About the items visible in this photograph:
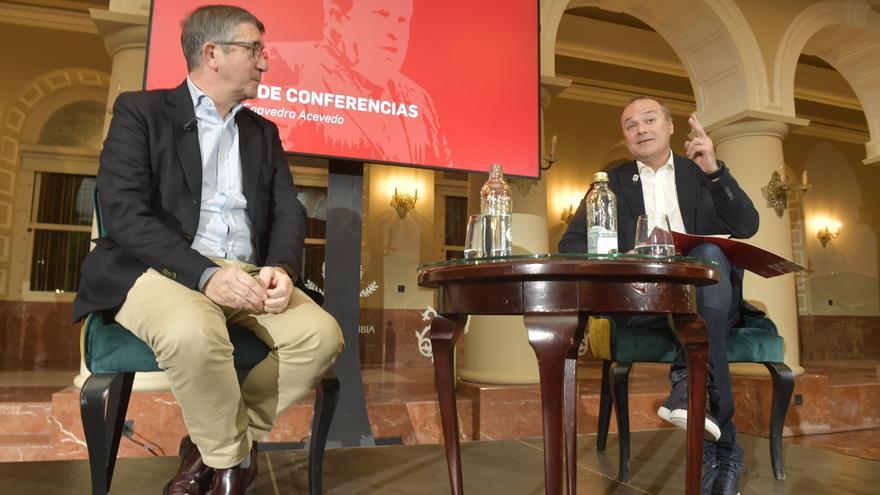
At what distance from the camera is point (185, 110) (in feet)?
5.52

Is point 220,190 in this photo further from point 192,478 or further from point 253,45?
point 192,478

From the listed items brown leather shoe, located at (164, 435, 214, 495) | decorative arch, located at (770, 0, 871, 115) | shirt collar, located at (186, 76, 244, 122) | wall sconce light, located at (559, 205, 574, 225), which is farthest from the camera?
wall sconce light, located at (559, 205, 574, 225)

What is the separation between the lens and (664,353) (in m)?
1.90

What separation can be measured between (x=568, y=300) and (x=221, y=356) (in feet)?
2.53

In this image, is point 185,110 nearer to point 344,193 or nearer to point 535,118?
point 344,193

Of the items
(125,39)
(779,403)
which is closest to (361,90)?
(125,39)

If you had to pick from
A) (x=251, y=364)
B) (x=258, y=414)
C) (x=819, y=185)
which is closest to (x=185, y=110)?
(x=251, y=364)

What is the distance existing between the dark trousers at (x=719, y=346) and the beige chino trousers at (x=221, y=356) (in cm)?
104

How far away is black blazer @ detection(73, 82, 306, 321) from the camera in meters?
1.44

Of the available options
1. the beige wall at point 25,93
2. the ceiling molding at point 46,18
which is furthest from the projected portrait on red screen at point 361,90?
the beige wall at point 25,93

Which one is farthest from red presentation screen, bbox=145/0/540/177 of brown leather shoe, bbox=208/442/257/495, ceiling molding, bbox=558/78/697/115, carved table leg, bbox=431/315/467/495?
ceiling molding, bbox=558/78/697/115

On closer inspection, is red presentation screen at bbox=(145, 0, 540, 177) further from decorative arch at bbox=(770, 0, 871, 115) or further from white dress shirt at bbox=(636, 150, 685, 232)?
decorative arch at bbox=(770, 0, 871, 115)

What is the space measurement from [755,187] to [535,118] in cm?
214

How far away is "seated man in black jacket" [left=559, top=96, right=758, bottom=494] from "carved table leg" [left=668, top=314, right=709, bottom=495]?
290mm
